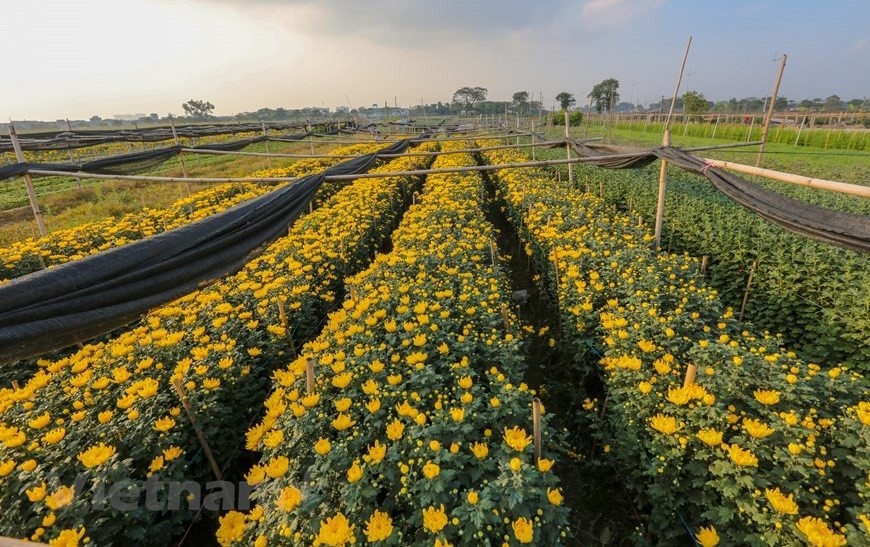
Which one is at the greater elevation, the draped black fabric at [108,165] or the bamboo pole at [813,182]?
the bamboo pole at [813,182]

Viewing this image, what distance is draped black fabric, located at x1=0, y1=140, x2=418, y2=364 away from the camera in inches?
66.5

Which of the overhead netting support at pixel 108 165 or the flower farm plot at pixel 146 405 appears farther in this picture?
the overhead netting support at pixel 108 165

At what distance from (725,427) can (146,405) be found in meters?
3.67

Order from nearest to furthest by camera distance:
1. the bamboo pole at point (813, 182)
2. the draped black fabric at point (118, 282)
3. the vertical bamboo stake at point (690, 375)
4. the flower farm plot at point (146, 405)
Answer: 1. the draped black fabric at point (118, 282)
2. the flower farm plot at point (146, 405)
3. the vertical bamboo stake at point (690, 375)
4. the bamboo pole at point (813, 182)

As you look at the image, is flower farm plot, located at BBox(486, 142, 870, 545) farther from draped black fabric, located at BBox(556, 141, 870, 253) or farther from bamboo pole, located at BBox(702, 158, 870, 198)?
bamboo pole, located at BBox(702, 158, 870, 198)

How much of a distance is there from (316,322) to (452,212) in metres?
2.97

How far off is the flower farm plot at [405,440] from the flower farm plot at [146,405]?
573 millimetres

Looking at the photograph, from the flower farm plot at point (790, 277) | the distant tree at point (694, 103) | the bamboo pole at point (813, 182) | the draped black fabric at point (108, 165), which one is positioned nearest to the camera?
the bamboo pole at point (813, 182)

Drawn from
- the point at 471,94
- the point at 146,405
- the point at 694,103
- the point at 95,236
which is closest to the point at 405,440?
the point at 146,405

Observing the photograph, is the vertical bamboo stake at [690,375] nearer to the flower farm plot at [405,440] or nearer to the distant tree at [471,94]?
the flower farm plot at [405,440]

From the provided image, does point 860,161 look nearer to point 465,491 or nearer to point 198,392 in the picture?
point 465,491

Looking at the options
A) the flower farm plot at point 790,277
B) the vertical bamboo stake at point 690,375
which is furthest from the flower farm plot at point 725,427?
the flower farm plot at point 790,277

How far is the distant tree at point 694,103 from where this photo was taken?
3105 cm

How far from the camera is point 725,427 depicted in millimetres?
2092
